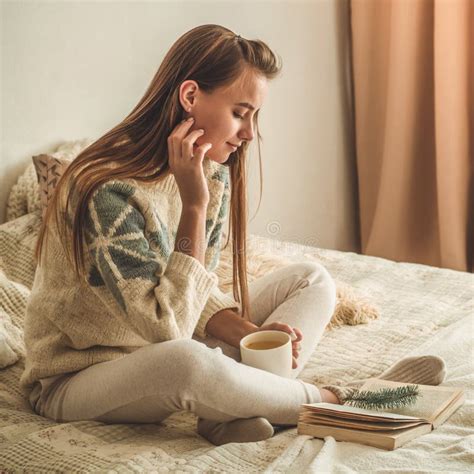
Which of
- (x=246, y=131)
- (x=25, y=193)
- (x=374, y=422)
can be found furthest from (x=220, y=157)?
(x=25, y=193)

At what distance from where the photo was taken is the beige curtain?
2850 millimetres

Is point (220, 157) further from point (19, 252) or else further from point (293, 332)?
point (19, 252)

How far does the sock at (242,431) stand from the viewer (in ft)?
3.90

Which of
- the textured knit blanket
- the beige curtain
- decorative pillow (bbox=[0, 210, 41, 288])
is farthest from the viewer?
the beige curtain

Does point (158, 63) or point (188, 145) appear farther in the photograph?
point (158, 63)

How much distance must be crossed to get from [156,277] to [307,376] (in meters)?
0.40

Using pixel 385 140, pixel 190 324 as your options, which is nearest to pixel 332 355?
pixel 190 324

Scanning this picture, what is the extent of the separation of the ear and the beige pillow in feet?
1.88

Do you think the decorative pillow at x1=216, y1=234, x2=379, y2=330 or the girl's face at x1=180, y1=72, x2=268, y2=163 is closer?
the girl's face at x1=180, y1=72, x2=268, y2=163

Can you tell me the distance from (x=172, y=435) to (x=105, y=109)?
120cm

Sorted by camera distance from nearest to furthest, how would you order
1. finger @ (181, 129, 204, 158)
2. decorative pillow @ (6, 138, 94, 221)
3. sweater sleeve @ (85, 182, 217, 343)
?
sweater sleeve @ (85, 182, 217, 343), finger @ (181, 129, 204, 158), decorative pillow @ (6, 138, 94, 221)

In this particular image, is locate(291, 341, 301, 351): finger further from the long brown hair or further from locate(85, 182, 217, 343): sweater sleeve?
the long brown hair

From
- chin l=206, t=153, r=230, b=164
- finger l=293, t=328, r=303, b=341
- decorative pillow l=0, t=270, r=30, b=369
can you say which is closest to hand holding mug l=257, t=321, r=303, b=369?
finger l=293, t=328, r=303, b=341

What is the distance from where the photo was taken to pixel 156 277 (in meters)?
1.24
